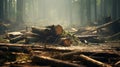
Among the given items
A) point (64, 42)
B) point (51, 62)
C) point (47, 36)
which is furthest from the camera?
point (47, 36)

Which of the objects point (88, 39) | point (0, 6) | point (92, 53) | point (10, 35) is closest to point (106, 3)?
point (0, 6)

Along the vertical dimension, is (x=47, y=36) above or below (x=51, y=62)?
above

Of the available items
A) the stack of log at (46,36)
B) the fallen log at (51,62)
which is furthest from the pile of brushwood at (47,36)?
the fallen log at (51,62)

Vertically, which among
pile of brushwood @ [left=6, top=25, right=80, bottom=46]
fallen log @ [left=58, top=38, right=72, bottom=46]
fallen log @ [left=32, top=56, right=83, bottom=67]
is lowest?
fallen log @ [left=32, top=56, right=83, bottom=67]

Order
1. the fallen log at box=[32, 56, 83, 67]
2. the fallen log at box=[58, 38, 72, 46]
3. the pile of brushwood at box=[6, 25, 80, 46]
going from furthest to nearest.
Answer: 1. the pile of brushwood at box=[6, 25, 80, 46]
2. the fallen log at box=[58, 38, 72, 46]
3. the fallen log at box=[32, 56, 83, 67]

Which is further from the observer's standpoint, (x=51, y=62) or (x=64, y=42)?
(x=64, y=42)

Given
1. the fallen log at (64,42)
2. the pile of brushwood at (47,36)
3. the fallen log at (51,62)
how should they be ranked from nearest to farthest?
the fallen log at (51,62), the fallen log at (64,42), the pile of brushwood at (47,36)

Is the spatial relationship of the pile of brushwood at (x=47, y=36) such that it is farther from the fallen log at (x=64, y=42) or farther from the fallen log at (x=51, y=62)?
the fallen log at (x=51, y=62)

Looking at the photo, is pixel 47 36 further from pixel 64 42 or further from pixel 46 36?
pixel 64 42

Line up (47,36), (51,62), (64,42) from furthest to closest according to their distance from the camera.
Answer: (47,36) → (64,42) → (51,62)

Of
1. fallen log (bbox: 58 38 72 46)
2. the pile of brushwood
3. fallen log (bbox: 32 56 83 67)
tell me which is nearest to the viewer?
fallen log (bbox: 32 56 83 67)

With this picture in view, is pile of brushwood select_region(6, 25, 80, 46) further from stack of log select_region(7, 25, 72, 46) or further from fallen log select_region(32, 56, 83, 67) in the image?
fallen log select_region(32, 56, 83, 67)

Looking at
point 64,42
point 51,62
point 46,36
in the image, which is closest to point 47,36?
point 46,36

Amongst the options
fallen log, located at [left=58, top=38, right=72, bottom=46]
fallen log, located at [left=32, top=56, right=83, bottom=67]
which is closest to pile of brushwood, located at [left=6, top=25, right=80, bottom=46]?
fallen log, located at [left=58, top=38, right=72, bottom=46]
